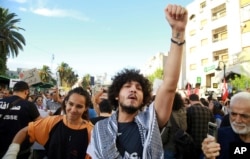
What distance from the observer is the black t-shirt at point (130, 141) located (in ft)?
7.20

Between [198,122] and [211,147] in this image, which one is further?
[198,122]

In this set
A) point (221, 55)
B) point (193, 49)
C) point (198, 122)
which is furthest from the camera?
point (193, 49)

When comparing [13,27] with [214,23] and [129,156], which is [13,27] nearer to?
[214,23]

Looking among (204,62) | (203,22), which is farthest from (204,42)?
(203,22)

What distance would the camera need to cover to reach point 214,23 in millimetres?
38375

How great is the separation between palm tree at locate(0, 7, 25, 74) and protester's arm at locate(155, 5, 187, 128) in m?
34.5

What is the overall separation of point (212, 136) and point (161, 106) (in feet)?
1.34

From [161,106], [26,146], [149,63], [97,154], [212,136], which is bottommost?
[26,146]

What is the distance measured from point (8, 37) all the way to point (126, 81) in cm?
3579

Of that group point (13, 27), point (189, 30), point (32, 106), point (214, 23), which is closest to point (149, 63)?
point (189, 30)

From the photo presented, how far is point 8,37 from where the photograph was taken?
117 ft

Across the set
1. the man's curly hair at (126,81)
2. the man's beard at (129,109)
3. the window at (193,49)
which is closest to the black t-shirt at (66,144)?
the man's curly hair at (126,81)

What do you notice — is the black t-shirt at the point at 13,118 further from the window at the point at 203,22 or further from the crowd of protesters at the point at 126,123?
the window at the point at 203,22

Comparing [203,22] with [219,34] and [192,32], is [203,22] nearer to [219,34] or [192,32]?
[192,32]
